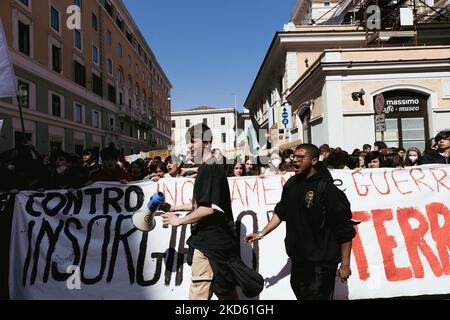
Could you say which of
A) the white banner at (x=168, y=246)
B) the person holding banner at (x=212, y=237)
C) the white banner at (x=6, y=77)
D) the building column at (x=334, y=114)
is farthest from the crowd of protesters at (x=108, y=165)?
the building column at (x=334, y=114)

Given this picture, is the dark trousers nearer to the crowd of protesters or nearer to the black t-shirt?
the black t-shirt

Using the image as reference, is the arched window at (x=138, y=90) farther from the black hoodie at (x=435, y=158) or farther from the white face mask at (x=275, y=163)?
the black hoodie at (x=435, y=158)

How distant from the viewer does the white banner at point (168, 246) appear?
4.05m

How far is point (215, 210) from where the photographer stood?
2918 millimetres

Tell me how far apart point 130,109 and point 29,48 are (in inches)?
933

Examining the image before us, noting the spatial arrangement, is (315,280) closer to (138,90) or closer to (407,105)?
(407,105)

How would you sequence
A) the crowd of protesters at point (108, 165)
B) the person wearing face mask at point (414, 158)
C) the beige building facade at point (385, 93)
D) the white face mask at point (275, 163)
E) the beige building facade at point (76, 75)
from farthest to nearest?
the beige building facade at point (76, 75)
the beige building facade at point (385, 93)
the white face mask at point (275, 163)
the person wearing face mask at point (414, 158)
the crowd of protesters at point (108, 165)

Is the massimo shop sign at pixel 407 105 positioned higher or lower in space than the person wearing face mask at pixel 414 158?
higher

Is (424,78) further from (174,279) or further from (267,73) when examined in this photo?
(267,73)

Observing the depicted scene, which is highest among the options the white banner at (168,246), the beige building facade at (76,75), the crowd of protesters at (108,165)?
the beige building facade at (76,75)

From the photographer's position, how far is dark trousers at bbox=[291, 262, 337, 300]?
9.11 feet

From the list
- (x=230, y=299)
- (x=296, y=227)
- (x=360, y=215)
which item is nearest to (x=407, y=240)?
(x=360, y=215)

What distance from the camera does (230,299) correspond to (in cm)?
304

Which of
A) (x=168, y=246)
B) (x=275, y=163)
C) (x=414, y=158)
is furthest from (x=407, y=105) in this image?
(x=168, y=246)
